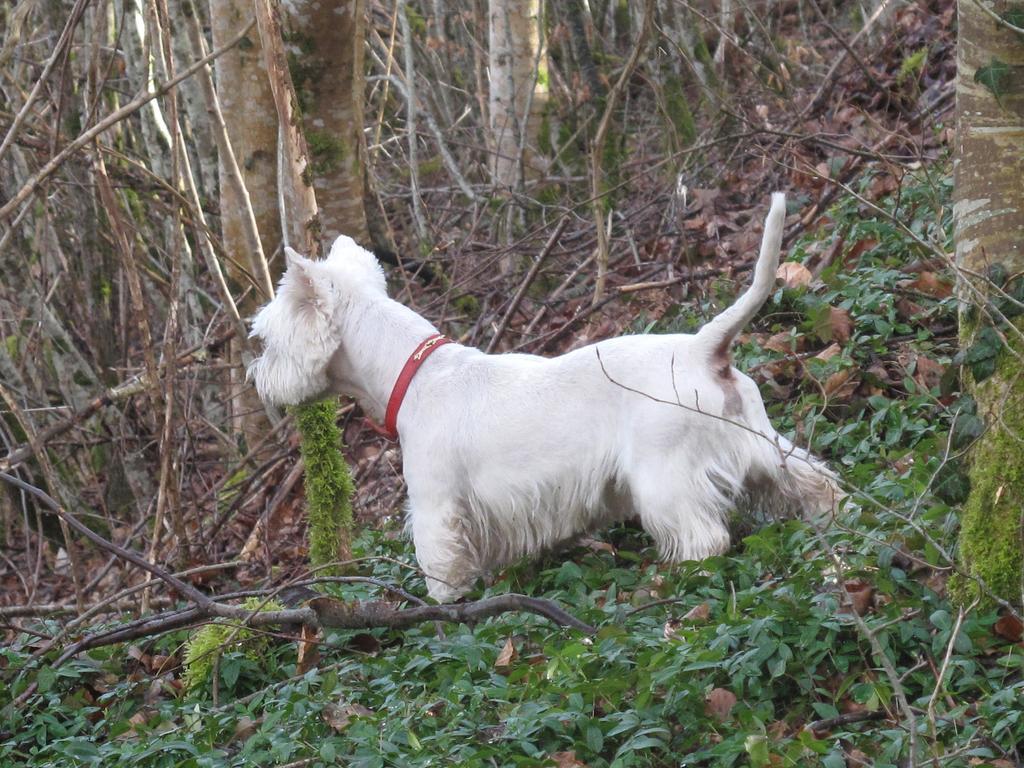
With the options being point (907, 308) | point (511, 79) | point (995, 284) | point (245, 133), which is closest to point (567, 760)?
point (995, 284)

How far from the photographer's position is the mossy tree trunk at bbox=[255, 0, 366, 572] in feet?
15.8

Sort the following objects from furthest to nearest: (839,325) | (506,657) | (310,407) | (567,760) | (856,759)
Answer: (839,325) < (310,407) < (506,657) < (567,760) < (856,759)

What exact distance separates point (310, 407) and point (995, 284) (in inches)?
125

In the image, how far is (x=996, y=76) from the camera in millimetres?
3387

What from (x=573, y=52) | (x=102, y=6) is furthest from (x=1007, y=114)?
(x=573, y=52)

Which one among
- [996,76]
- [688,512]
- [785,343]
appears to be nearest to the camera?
[996,76]

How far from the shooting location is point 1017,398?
134 inches

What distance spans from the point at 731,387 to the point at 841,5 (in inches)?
397

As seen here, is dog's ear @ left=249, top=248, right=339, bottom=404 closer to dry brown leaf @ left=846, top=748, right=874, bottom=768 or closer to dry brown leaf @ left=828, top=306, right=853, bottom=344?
dry brown leaf @ left=828, top=306, right=853, bottom=344

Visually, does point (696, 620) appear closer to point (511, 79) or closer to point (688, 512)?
point (688, 512)

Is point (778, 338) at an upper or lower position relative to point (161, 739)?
upper

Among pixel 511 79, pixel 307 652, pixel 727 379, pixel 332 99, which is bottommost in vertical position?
pixel 307 652

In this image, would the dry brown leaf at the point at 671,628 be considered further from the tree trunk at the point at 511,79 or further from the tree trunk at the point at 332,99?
the tree trunk at the point at 511,79

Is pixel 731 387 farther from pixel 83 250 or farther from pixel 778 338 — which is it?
pixel 83 250
